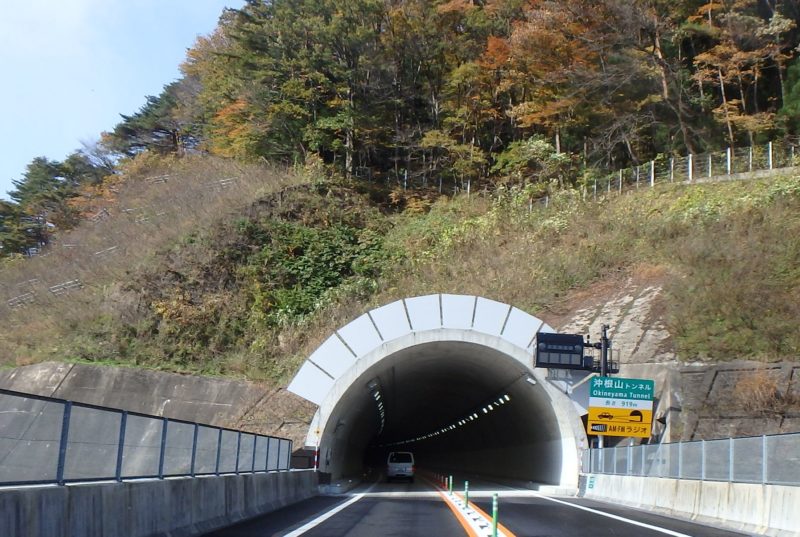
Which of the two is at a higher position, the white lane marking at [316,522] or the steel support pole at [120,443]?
the steel support pole at [120,443]

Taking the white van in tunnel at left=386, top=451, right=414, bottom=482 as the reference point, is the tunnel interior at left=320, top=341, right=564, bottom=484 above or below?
above

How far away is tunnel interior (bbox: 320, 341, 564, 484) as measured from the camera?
107ft

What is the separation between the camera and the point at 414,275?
148ft

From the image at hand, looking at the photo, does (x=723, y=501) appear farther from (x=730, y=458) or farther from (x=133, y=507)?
(x=133, y=507)

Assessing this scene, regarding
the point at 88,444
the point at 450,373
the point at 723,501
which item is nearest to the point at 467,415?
the point at 450,373

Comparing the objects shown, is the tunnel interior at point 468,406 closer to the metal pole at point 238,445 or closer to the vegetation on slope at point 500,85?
the metal pole at point 238,445

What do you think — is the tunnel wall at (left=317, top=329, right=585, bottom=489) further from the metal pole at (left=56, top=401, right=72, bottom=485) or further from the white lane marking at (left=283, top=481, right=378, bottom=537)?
the metal pole at (left=56, top=401, right=72, bottom=485)

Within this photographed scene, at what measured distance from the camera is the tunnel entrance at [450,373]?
30984 mm

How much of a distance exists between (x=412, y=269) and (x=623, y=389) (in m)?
17.9

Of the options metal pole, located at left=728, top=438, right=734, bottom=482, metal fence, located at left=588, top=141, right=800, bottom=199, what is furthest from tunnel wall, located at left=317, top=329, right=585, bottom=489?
metal fence, located at left=588, top=141, right=800, bottom=199

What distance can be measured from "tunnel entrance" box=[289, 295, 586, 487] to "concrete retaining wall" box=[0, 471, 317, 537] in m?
12.4

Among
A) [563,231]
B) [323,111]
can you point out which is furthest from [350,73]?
[563,231]

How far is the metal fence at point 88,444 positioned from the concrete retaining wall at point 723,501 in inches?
376

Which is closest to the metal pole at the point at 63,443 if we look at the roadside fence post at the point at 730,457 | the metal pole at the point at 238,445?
the metal pole at the point at 238,445
